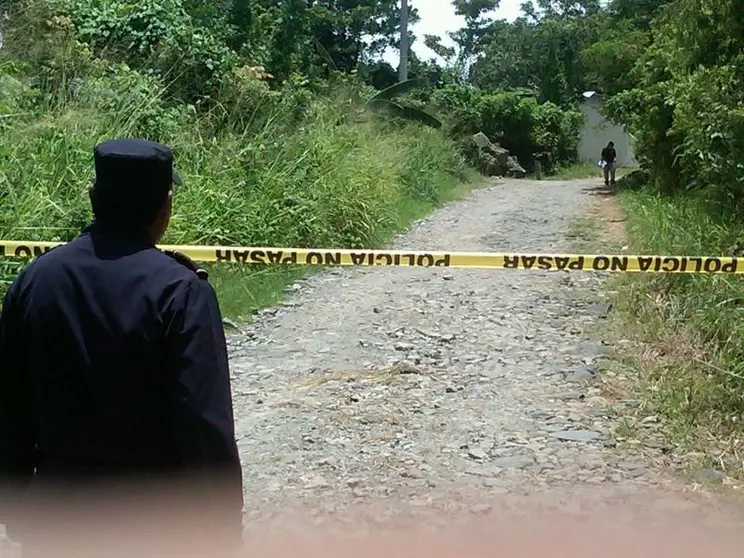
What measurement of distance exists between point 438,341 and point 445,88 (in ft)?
93.6

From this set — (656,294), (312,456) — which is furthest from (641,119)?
(312,456)

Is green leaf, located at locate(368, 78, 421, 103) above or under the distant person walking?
above

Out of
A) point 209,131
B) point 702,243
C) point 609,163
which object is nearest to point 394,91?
point 609,163

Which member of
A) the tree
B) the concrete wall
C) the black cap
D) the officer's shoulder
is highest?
the tree

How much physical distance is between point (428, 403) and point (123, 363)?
3749mm

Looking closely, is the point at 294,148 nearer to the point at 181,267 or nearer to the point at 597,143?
the point at 181,267

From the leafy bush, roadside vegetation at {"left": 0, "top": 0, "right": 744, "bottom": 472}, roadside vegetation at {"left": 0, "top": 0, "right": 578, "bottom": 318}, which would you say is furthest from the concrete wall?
roadside vegetation at {"left": 0, "top": 0, "right": 578, "bottom": 318}

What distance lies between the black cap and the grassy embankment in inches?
182

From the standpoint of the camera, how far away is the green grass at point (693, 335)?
5.04 meters

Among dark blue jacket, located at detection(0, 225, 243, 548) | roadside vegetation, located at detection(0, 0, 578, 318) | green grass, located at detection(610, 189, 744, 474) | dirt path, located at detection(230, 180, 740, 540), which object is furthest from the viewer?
roadside vegetation, located at detection(0, 0, 578, 318)

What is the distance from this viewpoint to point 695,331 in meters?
6.31

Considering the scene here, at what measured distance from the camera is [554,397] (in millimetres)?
5672

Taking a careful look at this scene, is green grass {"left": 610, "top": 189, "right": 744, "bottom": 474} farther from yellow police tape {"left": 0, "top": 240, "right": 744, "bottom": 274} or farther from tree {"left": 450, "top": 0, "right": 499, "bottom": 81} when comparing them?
tree {"left": 450, "top": 0, "right": 499, "bottom": 81}

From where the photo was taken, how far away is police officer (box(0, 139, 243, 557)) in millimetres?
1954
